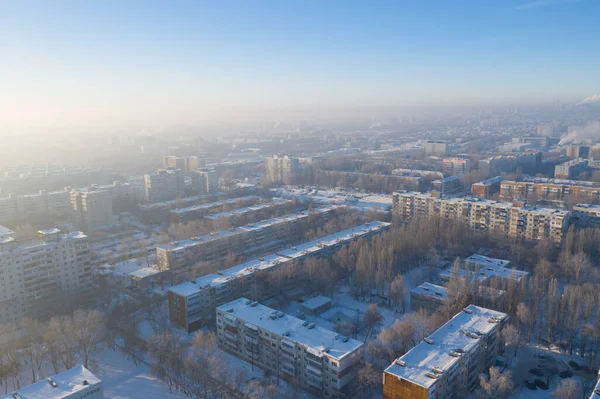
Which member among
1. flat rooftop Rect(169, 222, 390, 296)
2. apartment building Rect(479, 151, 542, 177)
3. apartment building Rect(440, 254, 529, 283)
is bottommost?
apartment building Rect(440, 254, 529, 283)

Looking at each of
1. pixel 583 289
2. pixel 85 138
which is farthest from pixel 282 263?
pixel 85 138

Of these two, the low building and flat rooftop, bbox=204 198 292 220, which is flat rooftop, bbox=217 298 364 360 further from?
flat rooftop, bbox=204 198 292 220

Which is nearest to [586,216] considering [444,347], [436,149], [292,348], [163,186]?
[444,347]

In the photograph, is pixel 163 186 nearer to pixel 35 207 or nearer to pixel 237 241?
pixel 35 207

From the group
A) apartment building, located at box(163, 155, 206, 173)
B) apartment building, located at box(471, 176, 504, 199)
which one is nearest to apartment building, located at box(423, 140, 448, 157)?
apartment building, located at box(471, 176, 504, 199)

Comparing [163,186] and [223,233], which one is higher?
[163,186]

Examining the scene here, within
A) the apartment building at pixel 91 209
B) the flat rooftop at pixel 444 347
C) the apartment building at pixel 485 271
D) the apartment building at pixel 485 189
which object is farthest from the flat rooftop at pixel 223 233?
the apartment building at pixel 485 189
